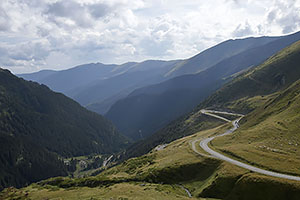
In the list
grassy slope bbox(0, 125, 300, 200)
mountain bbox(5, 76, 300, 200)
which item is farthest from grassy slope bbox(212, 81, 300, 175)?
grassy slope bbox(0, 125, 300, 200)

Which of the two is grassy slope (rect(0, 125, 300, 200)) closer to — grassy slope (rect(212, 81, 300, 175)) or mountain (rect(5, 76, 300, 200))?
mountain (rect(5, 76, 300, 200))

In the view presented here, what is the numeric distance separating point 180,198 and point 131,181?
80.2 ft

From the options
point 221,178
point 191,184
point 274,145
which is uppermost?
point 274,145

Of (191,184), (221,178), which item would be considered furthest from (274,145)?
(191,184)

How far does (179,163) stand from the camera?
256 ft

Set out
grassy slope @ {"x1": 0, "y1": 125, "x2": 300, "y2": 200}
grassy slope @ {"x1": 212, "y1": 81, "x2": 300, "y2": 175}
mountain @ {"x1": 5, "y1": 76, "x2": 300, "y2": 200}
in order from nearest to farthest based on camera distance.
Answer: grassy slope @ {"x1": 0, "y1": 125, "x2": 300, "y2": 200}, mountain @ {"x1": 5, "y1": 76, "x2": 300, "y2": 200}, grassy slope @ {"x1": 212, "y1": 81, "x2": 300, "y2": 175}

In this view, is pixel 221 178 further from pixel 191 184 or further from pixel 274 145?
pixel 274 145

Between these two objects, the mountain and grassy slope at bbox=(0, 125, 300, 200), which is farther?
the mountain

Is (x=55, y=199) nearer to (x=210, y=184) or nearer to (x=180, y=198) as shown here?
(x=180, y=198)

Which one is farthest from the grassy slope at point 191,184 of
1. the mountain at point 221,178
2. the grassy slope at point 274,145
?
the grassy slope at point 274,145

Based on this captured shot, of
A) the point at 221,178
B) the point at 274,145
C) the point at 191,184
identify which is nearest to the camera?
the point at 221,178

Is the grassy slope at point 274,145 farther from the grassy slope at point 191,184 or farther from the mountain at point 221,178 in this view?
the grassy slope at point 191,184

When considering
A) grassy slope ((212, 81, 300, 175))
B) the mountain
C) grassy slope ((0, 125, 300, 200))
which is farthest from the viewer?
grassy slope ((212, 81, 300, 175))

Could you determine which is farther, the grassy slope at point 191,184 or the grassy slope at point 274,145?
the grassy slope at point 274,145
